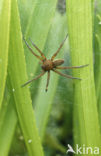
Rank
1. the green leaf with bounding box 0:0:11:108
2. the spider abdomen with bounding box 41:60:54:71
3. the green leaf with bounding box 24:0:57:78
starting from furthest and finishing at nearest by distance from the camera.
Result: the spider abdomen with bounding box 41:60:54:71 < the green leaf with bounding box 24:0:57:78 < the green leaf with bounding box 0:0:11:108

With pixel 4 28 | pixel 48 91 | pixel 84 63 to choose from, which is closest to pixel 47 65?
pixel 48 91

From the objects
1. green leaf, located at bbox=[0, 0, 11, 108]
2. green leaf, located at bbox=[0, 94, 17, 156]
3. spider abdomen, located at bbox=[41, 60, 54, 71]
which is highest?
green leaf, located at bbox=[0, 0, 11, 108]

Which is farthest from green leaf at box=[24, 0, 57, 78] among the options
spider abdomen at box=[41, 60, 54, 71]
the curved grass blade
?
spider abdomen at box=[41, 60, 54, 71]

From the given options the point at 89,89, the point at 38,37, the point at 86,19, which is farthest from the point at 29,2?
the point at 89,89

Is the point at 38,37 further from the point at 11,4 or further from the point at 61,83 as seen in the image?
the point at 61,83

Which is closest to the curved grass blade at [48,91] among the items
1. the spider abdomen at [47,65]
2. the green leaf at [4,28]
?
the spider abdomen at [47,65]

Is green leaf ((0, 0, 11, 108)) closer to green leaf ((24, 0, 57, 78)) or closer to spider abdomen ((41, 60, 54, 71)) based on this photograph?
green leaf ((24, 0, 57, 78))

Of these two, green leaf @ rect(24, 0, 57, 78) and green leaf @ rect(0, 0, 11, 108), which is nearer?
green leaf @ rect(0, 0, 11, 108)

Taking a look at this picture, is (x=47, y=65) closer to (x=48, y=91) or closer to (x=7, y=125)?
(x=48, y=91)
